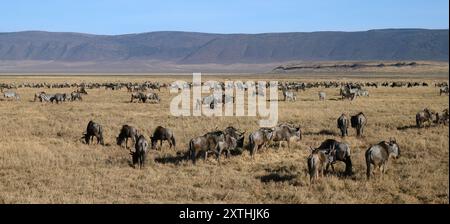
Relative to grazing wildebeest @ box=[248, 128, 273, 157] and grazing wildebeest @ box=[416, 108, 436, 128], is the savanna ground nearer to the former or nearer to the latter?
grazing wildebeest @ box=[248, 128, 273, 157]

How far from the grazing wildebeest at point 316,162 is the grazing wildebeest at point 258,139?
3385 millimetres

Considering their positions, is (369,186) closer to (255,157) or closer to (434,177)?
(434,177)

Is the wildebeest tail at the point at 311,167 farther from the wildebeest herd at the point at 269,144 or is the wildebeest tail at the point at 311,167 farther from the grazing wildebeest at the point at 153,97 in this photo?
the grazing wildebeest at the point at 153,97

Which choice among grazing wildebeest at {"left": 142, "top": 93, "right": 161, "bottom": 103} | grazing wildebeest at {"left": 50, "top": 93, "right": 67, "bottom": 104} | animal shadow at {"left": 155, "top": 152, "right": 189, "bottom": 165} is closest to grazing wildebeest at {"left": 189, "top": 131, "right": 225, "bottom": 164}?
animal shadow at {"left": 155, "top": 152, "right": 189, "bottom": 165}

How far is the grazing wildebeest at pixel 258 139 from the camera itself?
1700cm

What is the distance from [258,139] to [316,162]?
13.2 ft

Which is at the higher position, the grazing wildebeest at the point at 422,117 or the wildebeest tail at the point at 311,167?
the grazing wildebeest at the point at 422,117

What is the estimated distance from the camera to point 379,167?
554 inches

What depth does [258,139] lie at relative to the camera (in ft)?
56.4

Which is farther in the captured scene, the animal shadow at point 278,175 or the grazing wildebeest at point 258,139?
the grazing wildebeest at point 258,139

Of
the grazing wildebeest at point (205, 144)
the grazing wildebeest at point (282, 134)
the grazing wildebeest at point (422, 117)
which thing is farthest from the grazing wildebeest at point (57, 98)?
the grazing wildebeest at point (422, 117)

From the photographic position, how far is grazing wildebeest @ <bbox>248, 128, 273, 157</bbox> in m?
17.0

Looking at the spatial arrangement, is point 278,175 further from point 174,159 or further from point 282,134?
point 282,134
